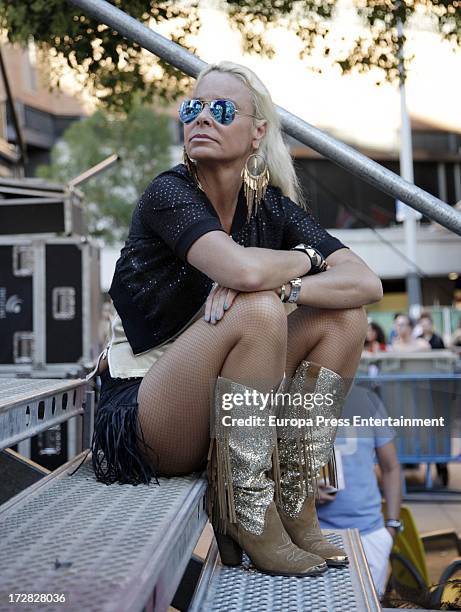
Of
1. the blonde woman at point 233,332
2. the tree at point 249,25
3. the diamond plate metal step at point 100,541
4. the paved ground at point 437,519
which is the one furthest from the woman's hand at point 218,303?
the paved ground at point 437,519

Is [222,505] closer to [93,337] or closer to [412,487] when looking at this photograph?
[93,337]

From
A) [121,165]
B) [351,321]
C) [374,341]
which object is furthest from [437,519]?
[121,165]

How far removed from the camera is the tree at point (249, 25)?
3.98 m

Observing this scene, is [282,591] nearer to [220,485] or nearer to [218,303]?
[220,485]

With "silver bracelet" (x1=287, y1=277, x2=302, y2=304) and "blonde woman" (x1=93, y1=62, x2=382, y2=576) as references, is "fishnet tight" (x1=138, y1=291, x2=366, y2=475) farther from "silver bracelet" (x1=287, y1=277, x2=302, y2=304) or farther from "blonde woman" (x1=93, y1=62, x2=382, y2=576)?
"silver bracelet" (x1=287, y1=277, x2=302, y2=304)

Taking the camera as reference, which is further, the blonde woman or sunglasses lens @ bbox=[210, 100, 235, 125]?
sunglasses lens @ bbox=[210, 100, 235, 125]

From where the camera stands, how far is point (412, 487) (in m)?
7.39

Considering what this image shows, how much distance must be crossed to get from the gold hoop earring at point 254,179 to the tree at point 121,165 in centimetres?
2368

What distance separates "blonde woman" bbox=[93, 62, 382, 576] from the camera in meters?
1.90

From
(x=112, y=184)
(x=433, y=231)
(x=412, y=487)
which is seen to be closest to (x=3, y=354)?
(x=412, y=487)

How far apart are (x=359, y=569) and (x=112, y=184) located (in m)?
24.9

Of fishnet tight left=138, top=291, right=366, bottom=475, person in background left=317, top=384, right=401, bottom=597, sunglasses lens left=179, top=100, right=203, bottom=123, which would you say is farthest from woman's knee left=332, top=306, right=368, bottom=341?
person in background left=317, top=384, right=401, bottom=597

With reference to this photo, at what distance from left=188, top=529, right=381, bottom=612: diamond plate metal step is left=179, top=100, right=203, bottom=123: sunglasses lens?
116 cm

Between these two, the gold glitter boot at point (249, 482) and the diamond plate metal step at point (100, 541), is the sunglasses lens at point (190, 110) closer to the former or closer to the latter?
the gold glitter boot at point (249, 482)
